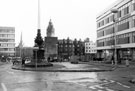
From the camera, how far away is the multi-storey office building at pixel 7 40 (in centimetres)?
12538

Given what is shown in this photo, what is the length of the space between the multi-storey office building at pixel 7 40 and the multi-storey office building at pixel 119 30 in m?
64.8

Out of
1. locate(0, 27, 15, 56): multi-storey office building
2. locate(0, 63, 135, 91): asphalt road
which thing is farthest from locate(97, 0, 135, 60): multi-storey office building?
locate(0, 27, 15, 56): multi-storey office building

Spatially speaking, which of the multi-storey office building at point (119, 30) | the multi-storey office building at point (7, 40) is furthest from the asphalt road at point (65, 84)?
the multi-storey office building at point (7, 40)

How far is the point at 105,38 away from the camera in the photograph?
70.0 meters

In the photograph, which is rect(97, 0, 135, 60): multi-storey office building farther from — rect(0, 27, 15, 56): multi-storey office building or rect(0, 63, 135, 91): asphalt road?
rect(0, 27, 15, 56): multi-storey office building

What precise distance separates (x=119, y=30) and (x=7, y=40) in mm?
84263

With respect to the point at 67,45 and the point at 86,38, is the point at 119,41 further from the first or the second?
the point at 86,38

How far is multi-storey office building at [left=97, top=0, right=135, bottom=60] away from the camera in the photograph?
50228 mm

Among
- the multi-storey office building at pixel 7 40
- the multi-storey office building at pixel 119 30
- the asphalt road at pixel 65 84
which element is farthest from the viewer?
the multi-storey office building at pixel 7 40

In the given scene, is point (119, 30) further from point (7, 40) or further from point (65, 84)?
point (7, 40)

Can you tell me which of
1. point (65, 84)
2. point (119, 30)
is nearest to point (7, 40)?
point (119, 30)

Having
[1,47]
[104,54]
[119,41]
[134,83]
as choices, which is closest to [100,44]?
Result: [104,54]

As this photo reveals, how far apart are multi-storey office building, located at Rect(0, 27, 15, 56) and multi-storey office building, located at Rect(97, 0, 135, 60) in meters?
64.8

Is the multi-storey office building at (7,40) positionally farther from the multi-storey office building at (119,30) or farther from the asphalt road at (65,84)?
the asphalt road at (65,84)
